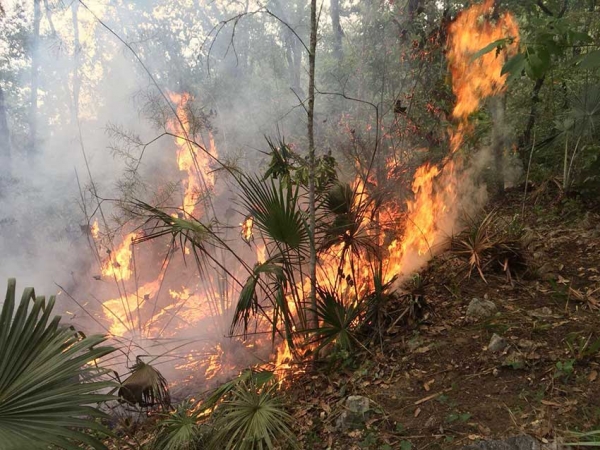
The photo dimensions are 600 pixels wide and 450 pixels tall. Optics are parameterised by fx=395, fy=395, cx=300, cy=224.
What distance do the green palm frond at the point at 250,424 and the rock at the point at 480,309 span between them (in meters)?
1.86

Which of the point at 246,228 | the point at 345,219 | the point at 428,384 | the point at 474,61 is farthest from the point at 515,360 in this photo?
the point at 474,61

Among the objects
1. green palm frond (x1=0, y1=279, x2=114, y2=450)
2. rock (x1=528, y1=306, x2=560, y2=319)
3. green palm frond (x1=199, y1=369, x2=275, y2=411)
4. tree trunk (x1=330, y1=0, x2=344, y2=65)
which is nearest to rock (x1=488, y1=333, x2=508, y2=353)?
Result: rock (x1=528, y1=306, x2=560, y2=319)

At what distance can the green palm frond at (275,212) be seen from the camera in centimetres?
310

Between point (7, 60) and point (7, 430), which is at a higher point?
point (7, 60)

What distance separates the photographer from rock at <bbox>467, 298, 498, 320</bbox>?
11.5 ft

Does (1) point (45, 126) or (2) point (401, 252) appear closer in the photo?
(2) point (401, 252)

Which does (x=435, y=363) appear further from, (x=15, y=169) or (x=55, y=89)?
(x=55, y=89)

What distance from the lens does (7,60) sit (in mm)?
15125

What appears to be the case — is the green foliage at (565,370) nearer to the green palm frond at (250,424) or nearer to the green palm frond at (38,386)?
the green palm frond at (250,424)

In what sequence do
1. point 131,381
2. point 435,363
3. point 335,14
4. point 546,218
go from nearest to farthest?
point 435,363, point 131,381, point 546,218, point 335,14

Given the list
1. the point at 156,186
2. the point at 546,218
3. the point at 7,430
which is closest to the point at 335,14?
the point at 156,186

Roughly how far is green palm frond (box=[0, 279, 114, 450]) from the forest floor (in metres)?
1.57

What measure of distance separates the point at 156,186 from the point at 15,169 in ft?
19.5

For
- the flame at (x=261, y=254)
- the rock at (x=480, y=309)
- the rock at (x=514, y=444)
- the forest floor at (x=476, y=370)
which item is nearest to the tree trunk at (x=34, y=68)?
the flame at (x=261, y=254)
